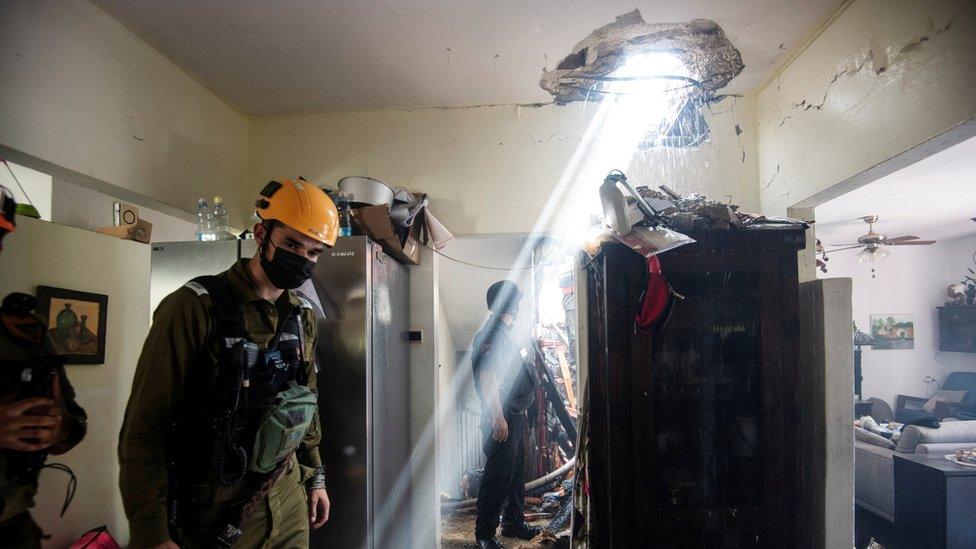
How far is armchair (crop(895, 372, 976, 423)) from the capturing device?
611cm

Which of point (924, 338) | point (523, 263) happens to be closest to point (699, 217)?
point (523, 263)

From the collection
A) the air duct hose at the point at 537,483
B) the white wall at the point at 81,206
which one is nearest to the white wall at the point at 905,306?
the air duct hose at the point at 537,483

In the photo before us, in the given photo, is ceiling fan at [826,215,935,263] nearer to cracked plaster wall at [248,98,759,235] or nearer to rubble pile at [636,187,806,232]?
cracked plaster wall at [248,98,759,235]

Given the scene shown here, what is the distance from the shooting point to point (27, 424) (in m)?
0.92

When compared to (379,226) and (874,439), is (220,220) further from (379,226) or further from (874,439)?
(874,439)

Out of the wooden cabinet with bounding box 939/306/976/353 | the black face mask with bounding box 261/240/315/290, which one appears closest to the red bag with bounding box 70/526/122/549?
the black face mask with bounding box 261/240/315/290

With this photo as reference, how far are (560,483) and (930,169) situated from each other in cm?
396

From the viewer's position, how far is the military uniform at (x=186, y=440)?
1.14 meters

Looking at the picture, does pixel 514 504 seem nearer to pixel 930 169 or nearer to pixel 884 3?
pixel 884 3

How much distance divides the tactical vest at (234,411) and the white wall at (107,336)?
19.7 inches

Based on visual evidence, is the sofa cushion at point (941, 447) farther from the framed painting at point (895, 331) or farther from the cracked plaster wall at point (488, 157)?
the framed painting at point (895, 331)

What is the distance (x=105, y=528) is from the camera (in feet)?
5.25

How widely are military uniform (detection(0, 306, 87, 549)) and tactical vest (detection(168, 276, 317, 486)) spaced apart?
284mm

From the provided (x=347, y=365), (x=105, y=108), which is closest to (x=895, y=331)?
(x=347, y=365)
